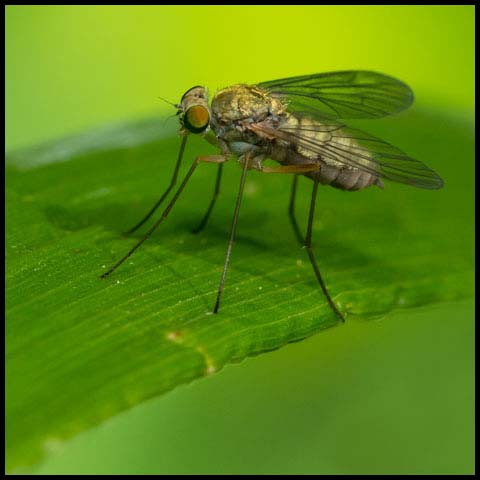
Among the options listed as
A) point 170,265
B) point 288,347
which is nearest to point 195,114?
point 170,265

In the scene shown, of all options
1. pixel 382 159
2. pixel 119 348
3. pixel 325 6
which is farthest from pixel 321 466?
pixel 325 6

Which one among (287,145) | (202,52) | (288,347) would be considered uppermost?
(287,145)

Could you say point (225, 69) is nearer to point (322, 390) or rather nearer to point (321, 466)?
point (322, 390)

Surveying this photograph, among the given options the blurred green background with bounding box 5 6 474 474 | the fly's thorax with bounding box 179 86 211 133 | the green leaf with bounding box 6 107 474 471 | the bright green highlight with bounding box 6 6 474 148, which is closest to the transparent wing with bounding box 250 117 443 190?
the fly's thorax with bounding box 179 86 211 133

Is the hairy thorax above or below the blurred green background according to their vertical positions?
above

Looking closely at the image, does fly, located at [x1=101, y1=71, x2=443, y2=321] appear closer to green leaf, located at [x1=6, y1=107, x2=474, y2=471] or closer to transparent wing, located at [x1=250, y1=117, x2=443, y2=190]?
transparent wing, located at [x1=250, y1=117, x2=443, y2=190]

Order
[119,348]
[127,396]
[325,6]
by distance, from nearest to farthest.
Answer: [127,396] < [119,348] < [325,6]

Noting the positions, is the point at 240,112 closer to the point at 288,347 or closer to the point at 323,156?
the point at 323,156
